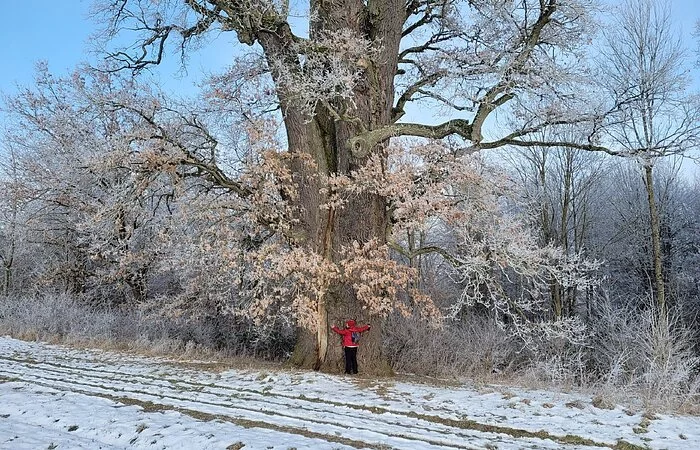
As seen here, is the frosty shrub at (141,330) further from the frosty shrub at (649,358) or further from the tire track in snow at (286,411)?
the frosty shrub at (649,358)

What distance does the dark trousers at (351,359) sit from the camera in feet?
39.2

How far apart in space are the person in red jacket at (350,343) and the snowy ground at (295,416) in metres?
0.87

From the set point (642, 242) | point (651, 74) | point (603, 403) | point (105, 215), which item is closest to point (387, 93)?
point (105, 215)

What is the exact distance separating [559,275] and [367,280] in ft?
13.3

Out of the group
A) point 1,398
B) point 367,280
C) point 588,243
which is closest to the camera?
point 1,398

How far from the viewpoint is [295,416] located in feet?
24.4

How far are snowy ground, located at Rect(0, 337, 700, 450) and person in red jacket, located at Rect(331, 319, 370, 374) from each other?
87 cm

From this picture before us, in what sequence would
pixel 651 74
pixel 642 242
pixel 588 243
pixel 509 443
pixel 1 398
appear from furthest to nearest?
1. pixel 588 243
2. pixel 642 242
3. pixel 651 74
4. pixel 1 398
5. pixel 509 443

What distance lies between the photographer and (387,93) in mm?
12812

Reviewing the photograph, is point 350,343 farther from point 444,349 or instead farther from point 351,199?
point 444,349

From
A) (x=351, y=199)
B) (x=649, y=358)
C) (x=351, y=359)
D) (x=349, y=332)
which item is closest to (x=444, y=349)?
(x=649, y=358)

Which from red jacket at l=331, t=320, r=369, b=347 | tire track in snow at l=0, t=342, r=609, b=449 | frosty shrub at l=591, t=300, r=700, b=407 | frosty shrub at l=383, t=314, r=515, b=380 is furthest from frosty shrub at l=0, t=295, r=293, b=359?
frosty shrub at l=591, t=300, r=700, b=407

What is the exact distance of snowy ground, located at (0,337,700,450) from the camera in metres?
6.28

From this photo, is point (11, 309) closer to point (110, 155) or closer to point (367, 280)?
point (110, 155)
